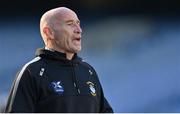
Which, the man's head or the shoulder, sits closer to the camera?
the shoulder

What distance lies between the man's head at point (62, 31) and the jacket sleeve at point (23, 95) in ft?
1.04

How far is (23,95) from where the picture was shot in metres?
2.67

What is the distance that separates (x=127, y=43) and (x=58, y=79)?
297 cm

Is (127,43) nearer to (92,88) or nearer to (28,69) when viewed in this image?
(92,88)

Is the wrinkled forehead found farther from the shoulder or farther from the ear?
the shoulder

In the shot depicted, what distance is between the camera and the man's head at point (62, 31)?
2.95 metres

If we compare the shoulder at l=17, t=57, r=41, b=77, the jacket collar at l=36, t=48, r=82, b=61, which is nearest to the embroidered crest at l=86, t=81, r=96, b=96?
the jacket collar at l=36, t=48, r=82, b=61

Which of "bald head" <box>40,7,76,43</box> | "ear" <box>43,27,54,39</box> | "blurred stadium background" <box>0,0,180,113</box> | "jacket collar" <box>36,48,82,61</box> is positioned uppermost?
"bald head" <box>40,7,76,43</box>

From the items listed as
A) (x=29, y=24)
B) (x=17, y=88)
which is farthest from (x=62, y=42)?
(x=29, y=24)

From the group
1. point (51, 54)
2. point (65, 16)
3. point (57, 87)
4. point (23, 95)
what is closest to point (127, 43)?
point (65, 16)

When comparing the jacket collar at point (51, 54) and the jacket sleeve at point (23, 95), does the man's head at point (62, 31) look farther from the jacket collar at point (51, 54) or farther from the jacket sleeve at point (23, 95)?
the jacket sleeve at point (23, 95)

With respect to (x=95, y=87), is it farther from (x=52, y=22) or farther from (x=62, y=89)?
(x=52, y=22)

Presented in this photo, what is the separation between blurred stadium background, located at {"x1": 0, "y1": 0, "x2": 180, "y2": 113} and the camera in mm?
5641

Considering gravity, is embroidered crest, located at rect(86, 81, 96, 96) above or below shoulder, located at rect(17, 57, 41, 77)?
below
